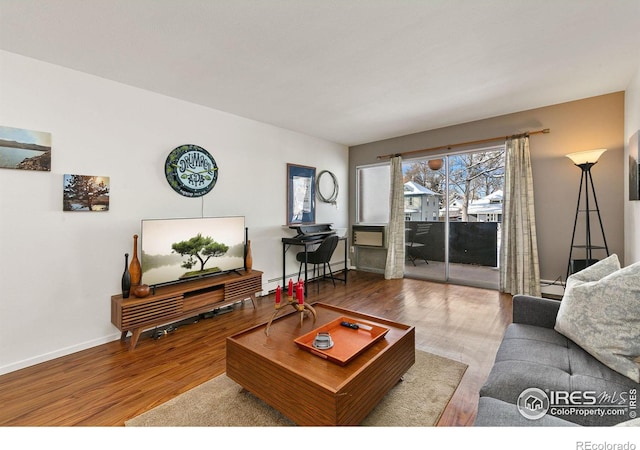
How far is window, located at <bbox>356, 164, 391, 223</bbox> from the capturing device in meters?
5.33

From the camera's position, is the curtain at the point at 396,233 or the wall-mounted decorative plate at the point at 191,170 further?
the curtain at the point at 396,233

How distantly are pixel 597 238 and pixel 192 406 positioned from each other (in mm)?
4542

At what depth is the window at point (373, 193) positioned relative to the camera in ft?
17.5

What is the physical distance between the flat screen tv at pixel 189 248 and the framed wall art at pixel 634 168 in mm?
3936

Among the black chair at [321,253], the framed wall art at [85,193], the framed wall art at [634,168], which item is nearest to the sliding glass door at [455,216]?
the framed wall art at [634,168]

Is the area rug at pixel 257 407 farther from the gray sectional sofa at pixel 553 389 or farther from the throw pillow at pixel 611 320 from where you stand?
the throw pillow at pixel 611 320

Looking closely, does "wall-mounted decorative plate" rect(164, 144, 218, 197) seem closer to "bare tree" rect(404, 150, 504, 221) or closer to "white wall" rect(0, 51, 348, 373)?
"white wall" rect(0, 51, 348, 373)

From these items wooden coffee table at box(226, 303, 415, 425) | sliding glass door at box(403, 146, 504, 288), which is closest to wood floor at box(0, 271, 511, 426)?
wooden coffee table at box(226, 303, 415, 425)

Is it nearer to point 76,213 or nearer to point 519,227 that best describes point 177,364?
point 76,213

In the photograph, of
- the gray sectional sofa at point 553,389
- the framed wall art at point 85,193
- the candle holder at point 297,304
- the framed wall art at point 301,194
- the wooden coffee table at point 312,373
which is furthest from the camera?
the framed wall art at point 301,194

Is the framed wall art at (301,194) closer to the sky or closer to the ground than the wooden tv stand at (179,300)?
closer to the sky

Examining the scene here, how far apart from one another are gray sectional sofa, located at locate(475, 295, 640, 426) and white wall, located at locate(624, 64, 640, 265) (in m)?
2.09

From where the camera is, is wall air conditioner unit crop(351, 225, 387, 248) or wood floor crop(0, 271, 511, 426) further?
wall air conditioner unit crop(351, 225, 387, 248)

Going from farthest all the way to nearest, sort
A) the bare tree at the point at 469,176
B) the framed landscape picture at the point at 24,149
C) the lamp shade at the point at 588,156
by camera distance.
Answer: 1. the bare tree at the point at 469,176
2. the lamp shade at the point at 588,156
3. the framed landscape picture at the point at 24,149
